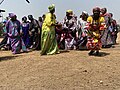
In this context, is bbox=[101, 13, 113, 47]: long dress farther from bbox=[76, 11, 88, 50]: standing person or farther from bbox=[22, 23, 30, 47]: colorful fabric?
bbox=[22, 23, 30, 47]: colorful fabric

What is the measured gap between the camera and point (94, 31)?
35.4ft

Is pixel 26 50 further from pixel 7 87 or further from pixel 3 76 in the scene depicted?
pixel 7 87

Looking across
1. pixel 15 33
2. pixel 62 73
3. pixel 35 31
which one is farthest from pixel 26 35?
pixel 62 73

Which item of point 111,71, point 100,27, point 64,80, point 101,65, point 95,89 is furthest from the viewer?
point 100,27

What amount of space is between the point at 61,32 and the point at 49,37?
1556mm

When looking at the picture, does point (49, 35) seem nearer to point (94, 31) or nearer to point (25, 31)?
point (94, 31)

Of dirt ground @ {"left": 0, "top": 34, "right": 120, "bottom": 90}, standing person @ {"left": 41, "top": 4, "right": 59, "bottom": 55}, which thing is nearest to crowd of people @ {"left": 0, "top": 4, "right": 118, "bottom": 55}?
standing person @ {"left": 41, "top": 4, "right": 59, "bottom": 55}

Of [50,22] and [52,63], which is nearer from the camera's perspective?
[52,63]

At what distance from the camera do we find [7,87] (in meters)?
7.68

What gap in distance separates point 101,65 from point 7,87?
289 cm

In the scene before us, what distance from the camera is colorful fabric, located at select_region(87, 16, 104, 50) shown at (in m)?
10.7

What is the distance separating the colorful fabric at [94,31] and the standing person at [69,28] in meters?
2.57

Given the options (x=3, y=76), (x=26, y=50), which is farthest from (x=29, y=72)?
(x=26, y=50)

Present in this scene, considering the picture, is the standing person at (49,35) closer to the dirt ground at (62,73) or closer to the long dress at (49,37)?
the long dress at (49,37)
